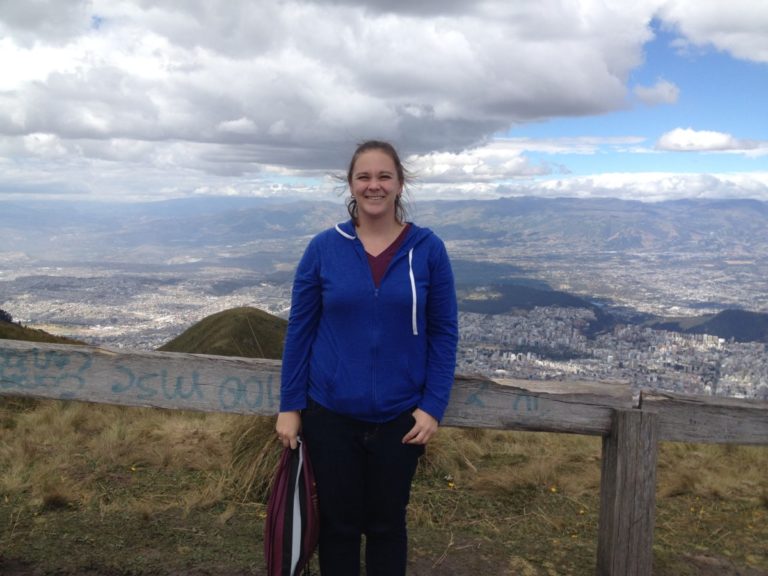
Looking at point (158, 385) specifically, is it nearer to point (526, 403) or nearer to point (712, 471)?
point (526, 403)

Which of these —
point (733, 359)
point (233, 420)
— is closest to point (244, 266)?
point (733, 359)

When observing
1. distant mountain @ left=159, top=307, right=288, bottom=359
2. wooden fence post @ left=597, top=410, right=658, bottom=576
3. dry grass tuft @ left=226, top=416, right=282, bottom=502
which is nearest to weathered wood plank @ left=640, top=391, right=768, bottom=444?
wooden fence post @ left=597, top=410, right=658, bottom=576

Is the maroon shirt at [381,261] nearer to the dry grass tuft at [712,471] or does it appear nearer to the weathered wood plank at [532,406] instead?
the weathered wood plank at [532,406]

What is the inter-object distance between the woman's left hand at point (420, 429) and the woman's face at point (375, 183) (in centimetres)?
83

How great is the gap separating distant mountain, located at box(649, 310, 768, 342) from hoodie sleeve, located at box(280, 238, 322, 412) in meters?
52.7

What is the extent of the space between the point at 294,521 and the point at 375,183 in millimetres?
1442

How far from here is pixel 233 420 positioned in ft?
17.9

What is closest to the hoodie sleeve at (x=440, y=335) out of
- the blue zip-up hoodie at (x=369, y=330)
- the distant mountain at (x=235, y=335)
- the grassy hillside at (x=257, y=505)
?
the blue zip-up hoodie at (x=369, y=330)

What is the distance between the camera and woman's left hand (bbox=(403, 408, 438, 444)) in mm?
2518

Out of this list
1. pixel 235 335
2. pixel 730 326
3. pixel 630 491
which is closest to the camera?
pixel 630 491

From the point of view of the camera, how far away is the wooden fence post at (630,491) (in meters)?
2.83

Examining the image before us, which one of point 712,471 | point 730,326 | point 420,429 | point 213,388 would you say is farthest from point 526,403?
point 730,326

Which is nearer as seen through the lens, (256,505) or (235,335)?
(256,505)

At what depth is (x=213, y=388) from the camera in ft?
9.73
